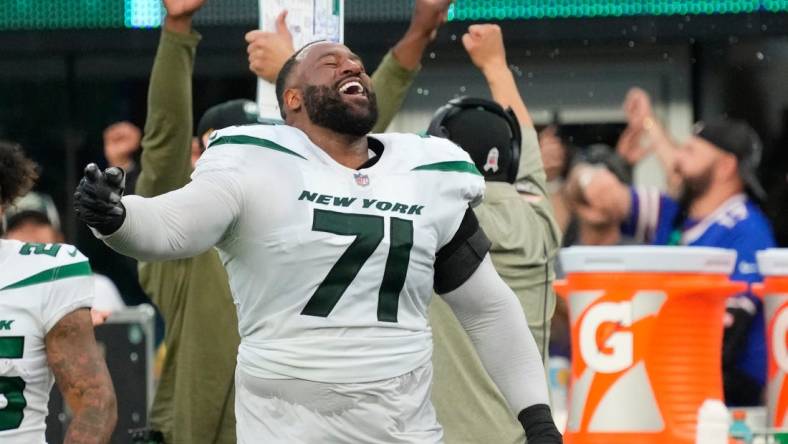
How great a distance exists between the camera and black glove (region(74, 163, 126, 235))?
368 cm

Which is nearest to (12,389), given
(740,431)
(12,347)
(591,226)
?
(12,347)

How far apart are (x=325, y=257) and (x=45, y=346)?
Result: 1039 millimetres

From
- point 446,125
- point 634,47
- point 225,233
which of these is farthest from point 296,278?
point 634,47

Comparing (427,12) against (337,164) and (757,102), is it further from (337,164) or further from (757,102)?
(757,102)

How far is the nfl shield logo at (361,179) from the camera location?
13.9 ft

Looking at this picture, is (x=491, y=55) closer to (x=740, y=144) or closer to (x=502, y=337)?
(x=740, y=144)

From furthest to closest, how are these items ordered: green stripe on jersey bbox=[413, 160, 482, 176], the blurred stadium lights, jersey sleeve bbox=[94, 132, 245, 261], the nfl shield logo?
the blurred stadium lights < green stripe on jersey bbox=[413, 160, 482, 176] < the nfl shield logo < jersey sleeve bbox=[94, 132, 245, 261]

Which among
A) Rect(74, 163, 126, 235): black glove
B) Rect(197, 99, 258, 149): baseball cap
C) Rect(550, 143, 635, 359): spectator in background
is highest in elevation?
Rect(197, 99, 258, 149): baseball cap

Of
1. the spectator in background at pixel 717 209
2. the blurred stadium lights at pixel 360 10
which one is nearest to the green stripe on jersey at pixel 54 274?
the spectator in background at pixel 717 209

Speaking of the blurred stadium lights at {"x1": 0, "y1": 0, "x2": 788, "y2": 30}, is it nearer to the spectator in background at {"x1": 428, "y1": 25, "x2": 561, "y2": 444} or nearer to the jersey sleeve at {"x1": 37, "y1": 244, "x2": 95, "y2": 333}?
the spectator in background at {"x1": 428, "y1": 25, "x2": 561, "y2": 444}

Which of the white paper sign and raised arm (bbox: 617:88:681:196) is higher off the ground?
the white paper sign

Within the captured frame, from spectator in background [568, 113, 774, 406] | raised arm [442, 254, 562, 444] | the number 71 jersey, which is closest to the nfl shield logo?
the number 71 jersey

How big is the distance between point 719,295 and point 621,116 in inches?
147

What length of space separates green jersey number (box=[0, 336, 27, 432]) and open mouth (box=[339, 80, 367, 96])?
114 centimetres
